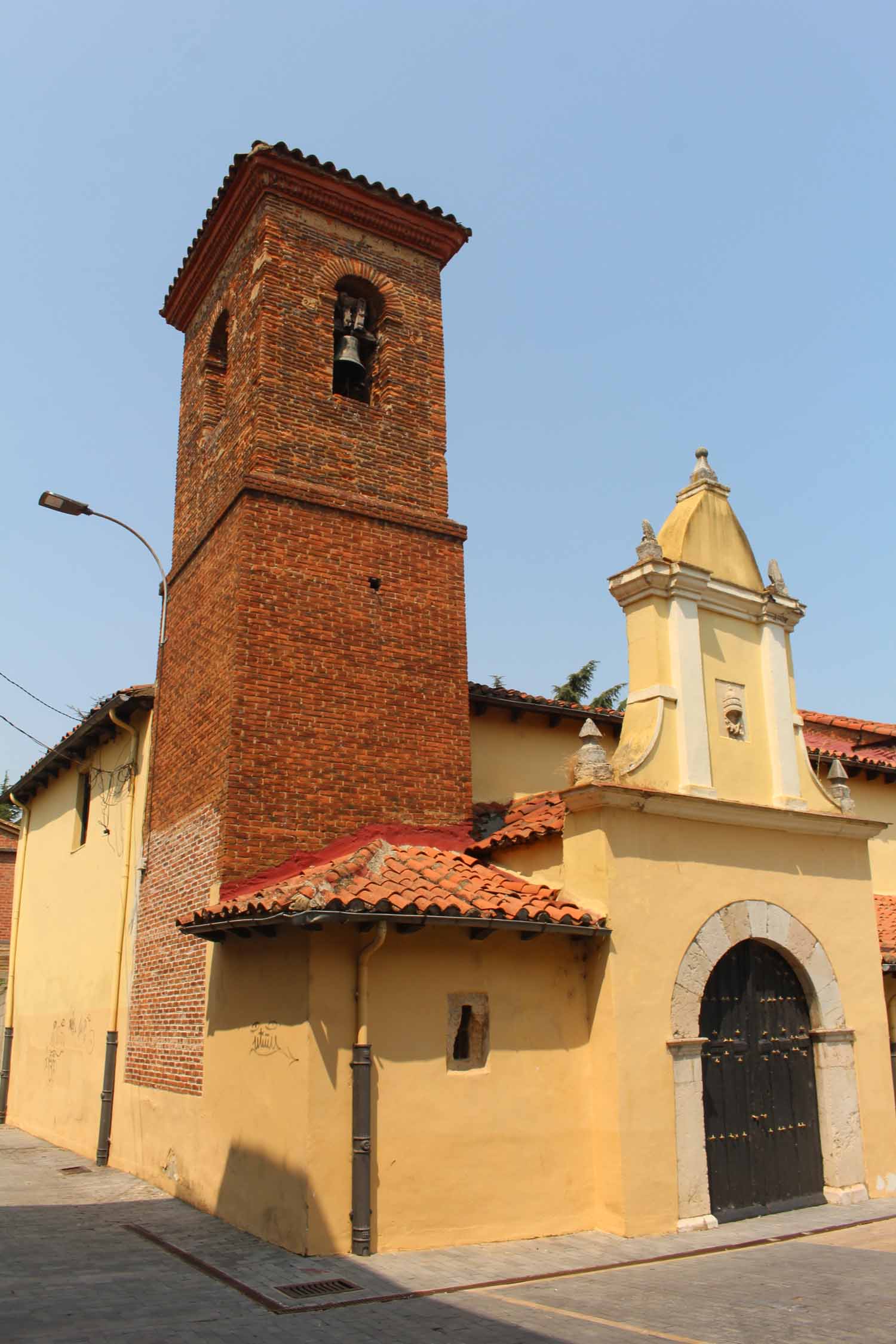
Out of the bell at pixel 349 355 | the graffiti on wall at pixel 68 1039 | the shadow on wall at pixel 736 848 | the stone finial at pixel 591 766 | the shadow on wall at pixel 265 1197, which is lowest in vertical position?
the shadow on wall at pixel 265 1197

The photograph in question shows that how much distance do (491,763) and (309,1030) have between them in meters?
4.96

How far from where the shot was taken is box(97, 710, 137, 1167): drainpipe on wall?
488 inches

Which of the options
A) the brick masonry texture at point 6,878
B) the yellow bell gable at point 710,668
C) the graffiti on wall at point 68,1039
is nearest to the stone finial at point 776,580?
the yellow bell gable at point 710,668

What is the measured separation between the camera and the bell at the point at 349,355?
12227 mm

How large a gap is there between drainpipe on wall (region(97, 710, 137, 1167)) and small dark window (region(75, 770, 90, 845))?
2.50 metres

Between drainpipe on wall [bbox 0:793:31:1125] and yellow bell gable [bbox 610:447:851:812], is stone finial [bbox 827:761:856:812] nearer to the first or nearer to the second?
yellow bell gable [bbox 610:447:851:812]

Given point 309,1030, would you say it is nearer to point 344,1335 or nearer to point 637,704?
point 344,1335

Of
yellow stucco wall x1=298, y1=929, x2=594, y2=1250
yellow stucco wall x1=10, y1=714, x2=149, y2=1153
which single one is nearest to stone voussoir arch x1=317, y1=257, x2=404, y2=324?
yellow stucco wall x1=10, y1=714, x2=149, y2=1153

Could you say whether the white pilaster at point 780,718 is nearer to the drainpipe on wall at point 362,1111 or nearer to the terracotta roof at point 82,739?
the drainpipe on wall at point 362,1111

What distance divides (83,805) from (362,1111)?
9.41 metres

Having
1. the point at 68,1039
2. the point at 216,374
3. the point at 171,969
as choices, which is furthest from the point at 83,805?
the point at 216,374

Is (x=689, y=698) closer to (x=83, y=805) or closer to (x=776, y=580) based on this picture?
(x=776, y=580)

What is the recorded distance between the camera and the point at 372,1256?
788 cm

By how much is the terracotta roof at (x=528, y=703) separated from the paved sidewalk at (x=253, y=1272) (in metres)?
5.47
